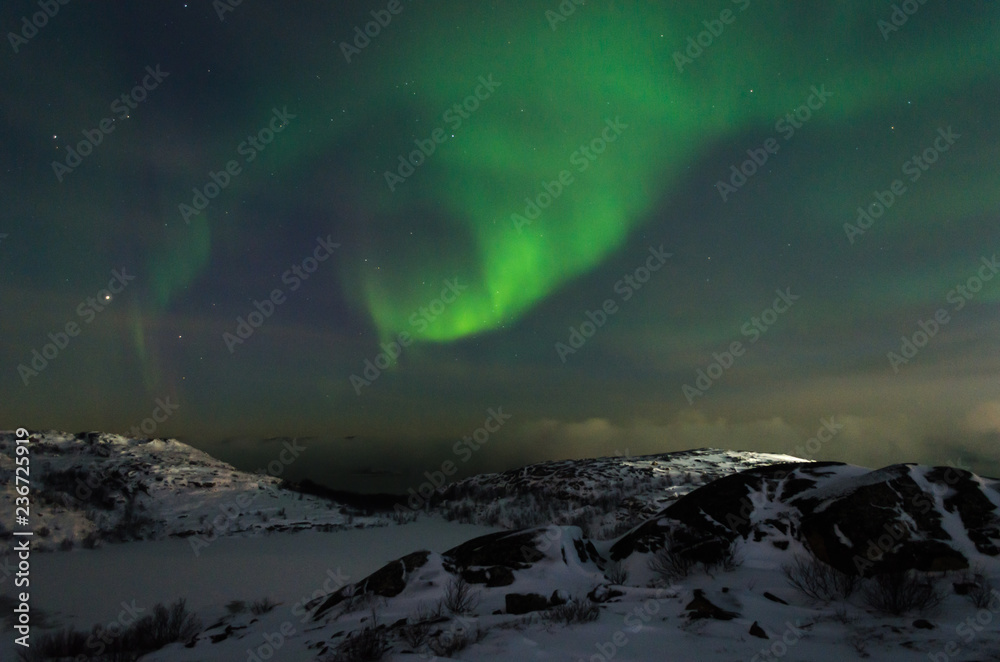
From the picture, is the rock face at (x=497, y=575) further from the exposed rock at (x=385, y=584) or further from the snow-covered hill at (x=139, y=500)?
the snow-covered hill at (x=139, y=500)

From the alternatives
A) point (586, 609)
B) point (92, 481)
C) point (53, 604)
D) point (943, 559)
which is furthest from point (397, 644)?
point (92, 481)

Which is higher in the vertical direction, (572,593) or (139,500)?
(139,500)

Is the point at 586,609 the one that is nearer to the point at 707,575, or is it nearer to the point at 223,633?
the point at 707,575

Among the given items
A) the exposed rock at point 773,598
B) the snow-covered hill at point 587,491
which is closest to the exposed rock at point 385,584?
the exposed rock at point 773,598

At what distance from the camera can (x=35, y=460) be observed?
48.2 metres

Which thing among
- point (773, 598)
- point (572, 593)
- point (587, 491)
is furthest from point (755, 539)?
point (587, 491)

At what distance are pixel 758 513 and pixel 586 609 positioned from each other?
6289 mm

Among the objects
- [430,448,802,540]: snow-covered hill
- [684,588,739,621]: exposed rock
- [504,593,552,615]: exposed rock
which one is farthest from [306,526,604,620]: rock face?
[430,448,802,540]: snow-covered hill

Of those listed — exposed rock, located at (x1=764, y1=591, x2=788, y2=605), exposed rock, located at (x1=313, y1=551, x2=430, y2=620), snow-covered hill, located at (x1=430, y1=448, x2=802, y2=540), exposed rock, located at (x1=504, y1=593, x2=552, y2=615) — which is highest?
exposed rock, located at (x1=313, y1=551, x2=430, y2=620)

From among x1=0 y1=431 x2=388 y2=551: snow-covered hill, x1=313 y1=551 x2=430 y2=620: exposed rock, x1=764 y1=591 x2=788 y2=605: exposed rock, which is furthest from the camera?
x1=0 y1=431 x2=388 y2=551: snow-covered hill

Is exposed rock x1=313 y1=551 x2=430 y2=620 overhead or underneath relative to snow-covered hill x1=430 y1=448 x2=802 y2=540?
overhead

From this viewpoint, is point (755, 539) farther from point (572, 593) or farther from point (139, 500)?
point (139, 500)

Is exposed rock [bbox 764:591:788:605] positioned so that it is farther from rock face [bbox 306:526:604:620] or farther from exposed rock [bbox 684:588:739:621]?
rock face [bbox 306:526:604:620]

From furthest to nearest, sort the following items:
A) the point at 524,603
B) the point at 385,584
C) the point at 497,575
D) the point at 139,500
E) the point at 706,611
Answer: the point at 139,500, the point at 497,575, the point at 385,584, the point at 524,603, the point at 706,611
